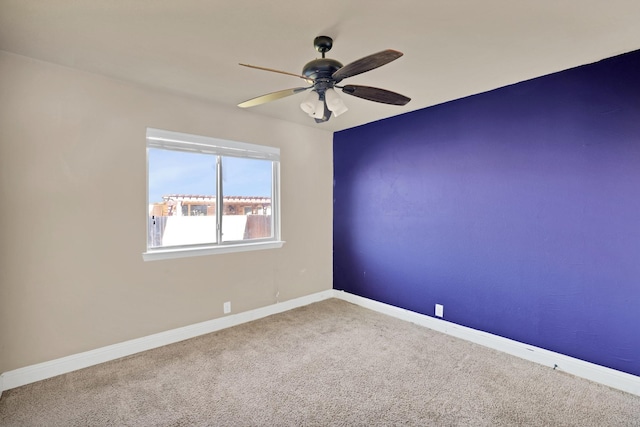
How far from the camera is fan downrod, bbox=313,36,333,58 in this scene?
1.96 meters

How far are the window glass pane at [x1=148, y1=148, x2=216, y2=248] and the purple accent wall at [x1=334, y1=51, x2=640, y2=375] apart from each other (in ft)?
6.57

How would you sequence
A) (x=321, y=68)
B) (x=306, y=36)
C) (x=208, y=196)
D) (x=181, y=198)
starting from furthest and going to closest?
(x=208, y=196)
(x=181, y=198)
(x=306, y=36)
(x=321, y=68)

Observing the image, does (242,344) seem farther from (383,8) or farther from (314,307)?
(383,8)

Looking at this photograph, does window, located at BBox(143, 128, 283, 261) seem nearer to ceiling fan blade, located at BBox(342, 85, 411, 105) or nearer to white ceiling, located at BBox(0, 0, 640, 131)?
white ceiling, located at BBox(0, 0, 640, 131)

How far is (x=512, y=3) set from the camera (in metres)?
1.67

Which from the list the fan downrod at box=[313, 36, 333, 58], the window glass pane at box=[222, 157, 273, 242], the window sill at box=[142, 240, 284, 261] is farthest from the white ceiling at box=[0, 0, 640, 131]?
the window sill at box=[142, 240, 284, 261]

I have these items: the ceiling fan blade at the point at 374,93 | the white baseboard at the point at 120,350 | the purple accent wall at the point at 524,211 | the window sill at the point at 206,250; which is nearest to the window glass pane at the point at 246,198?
the window sill at the point at 206,250

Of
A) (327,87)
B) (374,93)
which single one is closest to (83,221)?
(327,87)

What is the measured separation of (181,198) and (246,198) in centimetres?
72

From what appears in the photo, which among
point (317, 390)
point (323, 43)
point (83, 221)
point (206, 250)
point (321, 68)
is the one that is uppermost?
point (323, 43)

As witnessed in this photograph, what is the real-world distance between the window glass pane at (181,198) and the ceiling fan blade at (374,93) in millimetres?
1921

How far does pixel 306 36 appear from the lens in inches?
77.5

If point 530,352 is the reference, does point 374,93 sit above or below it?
above

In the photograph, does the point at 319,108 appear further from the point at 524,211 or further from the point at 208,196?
the point at 524,211
